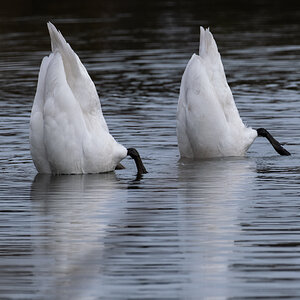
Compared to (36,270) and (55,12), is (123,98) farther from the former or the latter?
(55,12)

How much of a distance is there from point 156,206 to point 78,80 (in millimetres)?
2010

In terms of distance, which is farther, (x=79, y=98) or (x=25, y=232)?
(x=79, y=98)

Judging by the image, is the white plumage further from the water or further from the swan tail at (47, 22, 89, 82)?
the water

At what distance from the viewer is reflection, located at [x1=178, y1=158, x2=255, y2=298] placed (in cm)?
787

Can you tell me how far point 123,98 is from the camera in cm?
1806

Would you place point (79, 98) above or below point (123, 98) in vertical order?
above

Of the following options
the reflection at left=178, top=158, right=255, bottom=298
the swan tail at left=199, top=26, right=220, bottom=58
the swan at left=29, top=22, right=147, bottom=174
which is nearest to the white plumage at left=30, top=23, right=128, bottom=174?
the swan at left=29, top=22, right=147, bottom=174

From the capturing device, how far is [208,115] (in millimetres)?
12812

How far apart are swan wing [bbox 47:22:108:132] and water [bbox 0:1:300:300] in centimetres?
68

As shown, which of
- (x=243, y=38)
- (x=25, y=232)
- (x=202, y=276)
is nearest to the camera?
(x=202, y=276)

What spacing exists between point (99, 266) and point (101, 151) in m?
3.83

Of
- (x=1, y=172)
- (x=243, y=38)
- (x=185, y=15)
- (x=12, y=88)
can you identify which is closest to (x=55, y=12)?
(x=185, y=15)

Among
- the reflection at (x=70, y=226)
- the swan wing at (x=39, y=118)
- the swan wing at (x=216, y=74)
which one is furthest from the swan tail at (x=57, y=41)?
the swan wing at (x=216, y=74)

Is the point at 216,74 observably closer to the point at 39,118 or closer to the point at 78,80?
the point at 78,80
